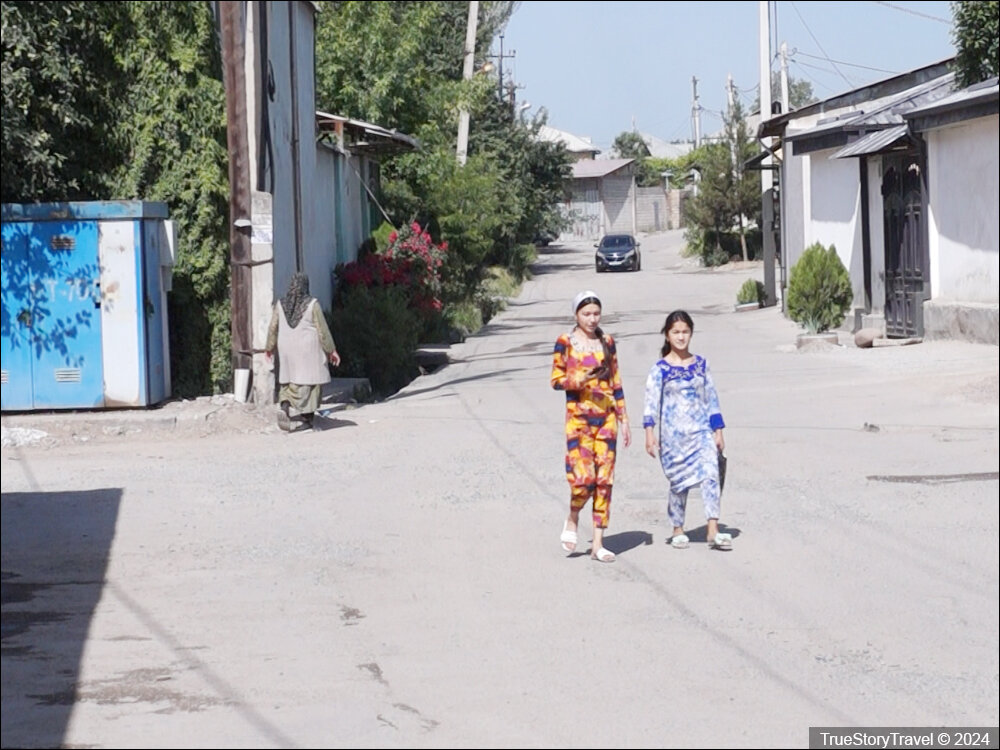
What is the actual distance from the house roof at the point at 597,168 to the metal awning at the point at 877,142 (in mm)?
70213

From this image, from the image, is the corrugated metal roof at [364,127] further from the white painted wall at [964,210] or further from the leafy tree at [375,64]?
the white painted wall at [964,210]

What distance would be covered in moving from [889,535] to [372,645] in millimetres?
3699

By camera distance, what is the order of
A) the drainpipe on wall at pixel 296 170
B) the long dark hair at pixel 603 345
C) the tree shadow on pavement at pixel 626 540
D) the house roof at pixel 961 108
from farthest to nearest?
the house roof at pixel 961 108, the drainpipe on wall at pixel 296 170, the tree shadow on pavement at pixel 626 540, the long dark hair at pixel 603 345

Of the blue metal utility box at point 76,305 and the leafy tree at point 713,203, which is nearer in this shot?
the blue metal utility box at point 76,305

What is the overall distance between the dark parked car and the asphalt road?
4428 cm

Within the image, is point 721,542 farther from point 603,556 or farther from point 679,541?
point 603,556

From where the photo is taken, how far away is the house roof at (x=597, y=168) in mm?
93500

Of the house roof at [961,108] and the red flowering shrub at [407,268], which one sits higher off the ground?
the house roof at [961,108]

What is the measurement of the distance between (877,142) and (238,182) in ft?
36.1

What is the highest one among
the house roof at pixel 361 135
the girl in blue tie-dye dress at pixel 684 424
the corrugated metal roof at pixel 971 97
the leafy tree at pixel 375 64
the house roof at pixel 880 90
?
the leafy tree at pixel 375 64

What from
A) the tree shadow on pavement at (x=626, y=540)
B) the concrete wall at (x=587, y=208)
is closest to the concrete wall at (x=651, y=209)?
the concrete wall at (x=587, y=208)

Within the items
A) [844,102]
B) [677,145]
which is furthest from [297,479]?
[677,145]

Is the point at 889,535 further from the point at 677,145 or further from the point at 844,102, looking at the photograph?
the point at 677,145

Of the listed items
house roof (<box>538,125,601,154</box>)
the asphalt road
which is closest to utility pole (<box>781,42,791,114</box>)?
the asphalt road
